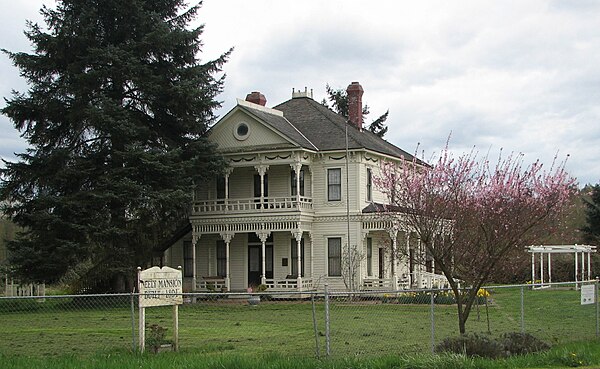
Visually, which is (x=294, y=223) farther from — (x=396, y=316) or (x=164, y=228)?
(x=396, y=316)

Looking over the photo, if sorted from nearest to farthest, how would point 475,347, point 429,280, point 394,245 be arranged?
point 475,347 → point 394,245 → point 429,280

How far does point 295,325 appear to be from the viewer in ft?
82.5

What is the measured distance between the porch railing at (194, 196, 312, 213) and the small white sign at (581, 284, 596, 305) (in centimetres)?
2312

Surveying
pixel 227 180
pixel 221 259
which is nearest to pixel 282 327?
pixel 227 180

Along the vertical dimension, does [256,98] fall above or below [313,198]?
above

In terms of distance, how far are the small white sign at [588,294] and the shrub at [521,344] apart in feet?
9.91

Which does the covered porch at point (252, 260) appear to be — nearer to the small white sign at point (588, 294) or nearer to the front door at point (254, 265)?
the front door at point (254, 265)

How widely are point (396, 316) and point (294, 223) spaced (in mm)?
15021

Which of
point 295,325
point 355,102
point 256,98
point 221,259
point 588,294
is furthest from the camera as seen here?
point 256,98

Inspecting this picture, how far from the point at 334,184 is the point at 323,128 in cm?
360

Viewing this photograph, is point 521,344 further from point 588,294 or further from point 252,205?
point 252,205

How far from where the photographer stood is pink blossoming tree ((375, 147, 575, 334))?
1827 centimetres

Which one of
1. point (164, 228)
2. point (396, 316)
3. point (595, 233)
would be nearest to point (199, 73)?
point (164, 228)

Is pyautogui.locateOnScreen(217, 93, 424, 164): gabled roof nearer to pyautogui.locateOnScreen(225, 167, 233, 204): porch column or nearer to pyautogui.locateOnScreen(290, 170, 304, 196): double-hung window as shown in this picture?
pyautogui.locateOnScreen(290, 170, 304, 196): double-hung window
